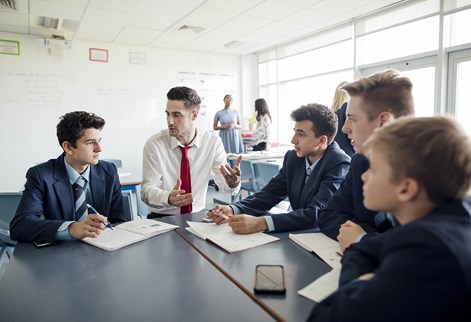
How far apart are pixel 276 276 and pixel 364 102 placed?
0.77 m

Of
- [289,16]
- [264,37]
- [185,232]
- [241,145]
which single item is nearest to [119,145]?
[241,145]

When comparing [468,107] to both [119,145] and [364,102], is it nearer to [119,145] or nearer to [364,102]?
[364,102]

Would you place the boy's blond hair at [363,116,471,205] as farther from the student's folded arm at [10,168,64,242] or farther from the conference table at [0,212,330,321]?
the student's folded arm at [10,168,64,242]

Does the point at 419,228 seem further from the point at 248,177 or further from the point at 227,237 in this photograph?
the point at 248,177

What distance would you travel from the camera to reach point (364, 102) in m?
1.32

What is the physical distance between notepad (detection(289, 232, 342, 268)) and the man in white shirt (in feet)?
2.62

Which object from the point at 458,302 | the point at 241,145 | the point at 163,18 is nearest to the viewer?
the point at 458,302

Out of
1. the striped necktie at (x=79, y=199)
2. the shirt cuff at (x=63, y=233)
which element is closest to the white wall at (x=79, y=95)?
the striped necktie at (x=79, y=199)

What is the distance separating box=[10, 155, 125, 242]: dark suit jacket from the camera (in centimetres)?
135

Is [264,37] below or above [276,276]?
above

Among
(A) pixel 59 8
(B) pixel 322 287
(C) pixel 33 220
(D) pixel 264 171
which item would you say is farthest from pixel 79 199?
(A) pixel 59 8

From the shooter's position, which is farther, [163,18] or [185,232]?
[163,18]

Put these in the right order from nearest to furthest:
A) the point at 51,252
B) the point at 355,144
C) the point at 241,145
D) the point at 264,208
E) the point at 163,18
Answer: the point at 51,252 < the point at 355,144 < the point at 264,208 < the point at 163,18 < the point at 241,145

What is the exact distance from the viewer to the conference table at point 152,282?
82 cm
